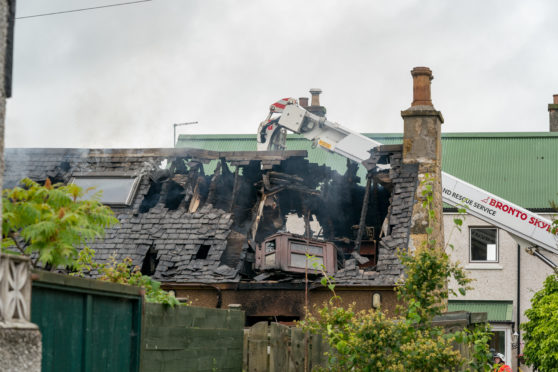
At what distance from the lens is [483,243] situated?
35.3 meters

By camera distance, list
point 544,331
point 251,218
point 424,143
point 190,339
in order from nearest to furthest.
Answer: point 190,339 < point 424,143 < point 251,218 < point 544,331

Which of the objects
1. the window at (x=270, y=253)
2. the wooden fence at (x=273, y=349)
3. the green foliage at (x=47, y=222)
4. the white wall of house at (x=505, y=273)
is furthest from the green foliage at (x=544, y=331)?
the green foliage at (x=47, y=222)

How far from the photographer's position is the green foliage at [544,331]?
Result: 24.4m

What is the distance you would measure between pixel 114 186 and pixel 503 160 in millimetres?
19857

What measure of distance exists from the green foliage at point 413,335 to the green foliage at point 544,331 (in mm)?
13669

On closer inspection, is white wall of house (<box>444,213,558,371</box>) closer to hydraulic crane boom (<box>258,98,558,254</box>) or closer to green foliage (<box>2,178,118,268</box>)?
hydraulic crane boom (<box>258,98,558,254</box>)

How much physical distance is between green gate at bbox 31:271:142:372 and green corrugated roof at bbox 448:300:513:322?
2583 centimetres

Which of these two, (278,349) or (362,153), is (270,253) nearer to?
(362,153)

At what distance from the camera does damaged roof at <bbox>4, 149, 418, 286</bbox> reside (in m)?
20.2

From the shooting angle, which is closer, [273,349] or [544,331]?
[273,349]

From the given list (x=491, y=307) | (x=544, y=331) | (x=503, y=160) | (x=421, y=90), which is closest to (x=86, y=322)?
(x=421, y=90)

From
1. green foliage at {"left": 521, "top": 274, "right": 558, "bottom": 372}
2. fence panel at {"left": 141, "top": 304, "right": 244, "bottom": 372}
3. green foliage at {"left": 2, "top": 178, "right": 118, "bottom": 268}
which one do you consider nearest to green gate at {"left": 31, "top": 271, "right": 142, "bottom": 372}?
fence panel at {"left": 141, "top": 304, "right": 244, "bottom": 372}

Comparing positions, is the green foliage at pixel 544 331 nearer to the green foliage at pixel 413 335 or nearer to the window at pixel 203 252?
the window at pixel 203 252

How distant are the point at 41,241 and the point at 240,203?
43.1ft
